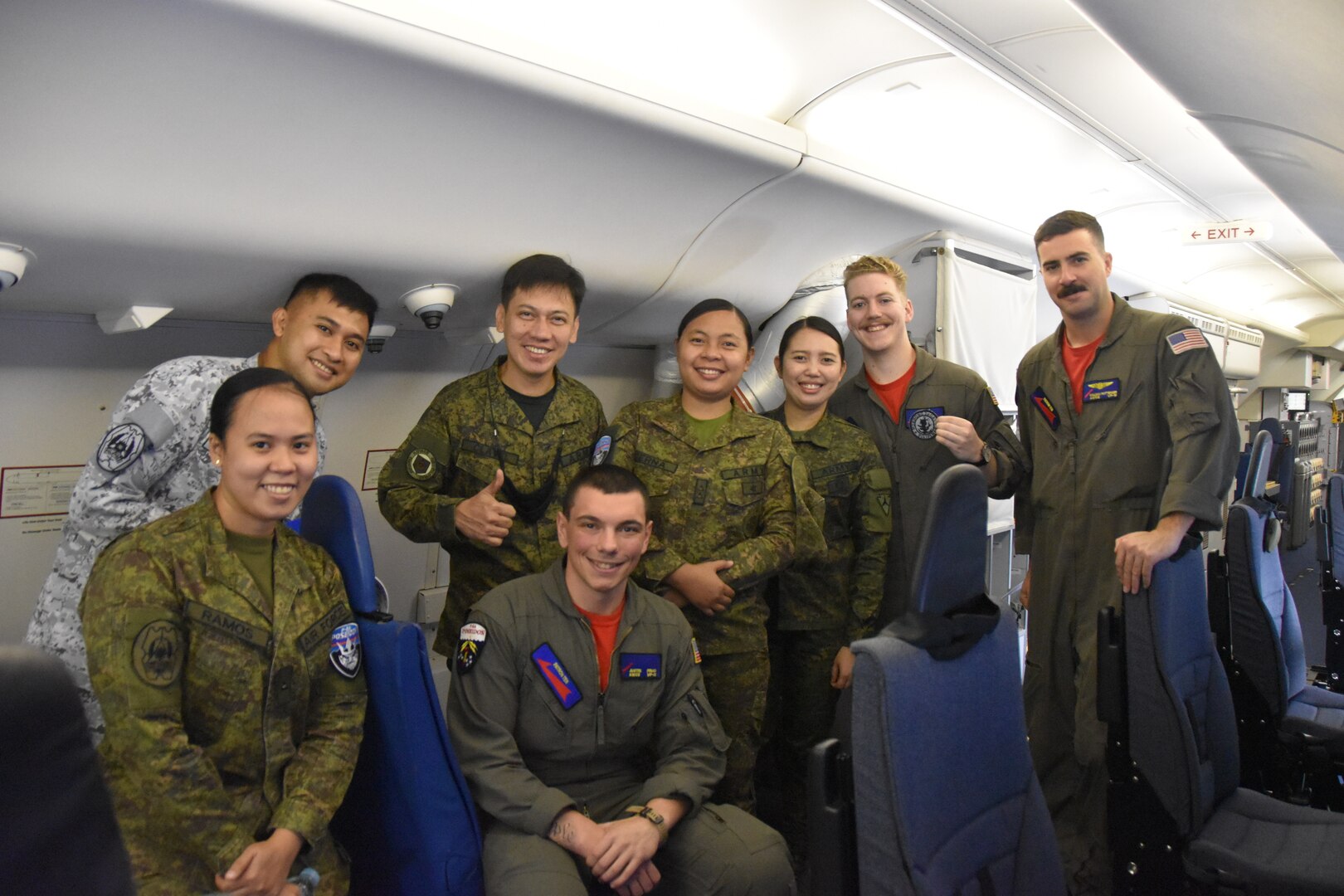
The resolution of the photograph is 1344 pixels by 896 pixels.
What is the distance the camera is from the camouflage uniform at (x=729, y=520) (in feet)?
8.40

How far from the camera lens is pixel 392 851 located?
1819mm

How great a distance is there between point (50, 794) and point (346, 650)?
1.35 m

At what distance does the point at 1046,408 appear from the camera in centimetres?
293

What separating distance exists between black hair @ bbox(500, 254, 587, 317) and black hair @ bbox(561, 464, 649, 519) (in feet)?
1.94

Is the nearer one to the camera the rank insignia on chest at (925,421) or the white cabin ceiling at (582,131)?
the white cabin ceiling at (582,131)

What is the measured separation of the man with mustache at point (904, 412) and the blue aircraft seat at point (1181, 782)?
2.53 feet

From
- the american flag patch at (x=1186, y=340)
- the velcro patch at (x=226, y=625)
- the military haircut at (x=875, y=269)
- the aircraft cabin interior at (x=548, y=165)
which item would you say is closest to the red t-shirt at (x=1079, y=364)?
the american flag patch at (x=1186, y=340)

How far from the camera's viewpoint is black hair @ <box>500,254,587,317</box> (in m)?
2.46

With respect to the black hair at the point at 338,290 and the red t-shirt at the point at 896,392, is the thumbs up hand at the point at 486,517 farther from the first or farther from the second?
the red t-shirt at the point at 896,392

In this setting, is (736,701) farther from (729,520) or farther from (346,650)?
(346,650)

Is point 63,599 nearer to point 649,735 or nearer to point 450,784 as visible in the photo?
point 450,784

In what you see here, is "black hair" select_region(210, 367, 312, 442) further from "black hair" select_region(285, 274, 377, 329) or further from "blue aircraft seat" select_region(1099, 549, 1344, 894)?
"blue aircraft seat" select_region(1099, 549, 1344, 894)

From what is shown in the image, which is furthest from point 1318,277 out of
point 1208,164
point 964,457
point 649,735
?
point 649,735

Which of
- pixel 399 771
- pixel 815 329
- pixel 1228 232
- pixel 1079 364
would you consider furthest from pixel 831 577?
pixel 1228 232
